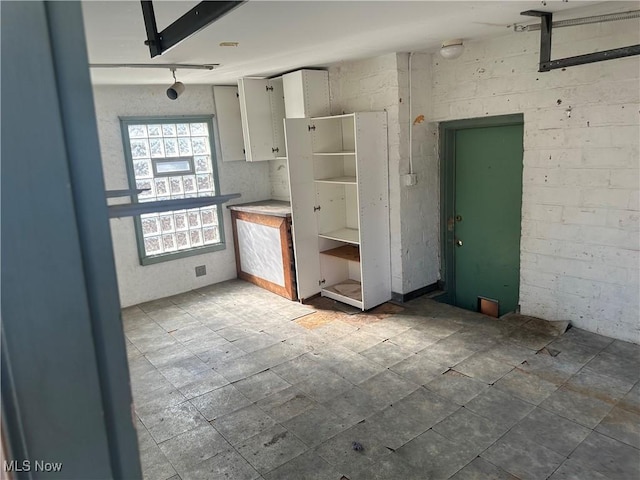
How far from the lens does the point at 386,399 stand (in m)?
3.16

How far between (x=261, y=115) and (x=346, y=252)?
197 cm

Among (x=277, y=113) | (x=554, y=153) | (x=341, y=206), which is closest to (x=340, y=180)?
(x=341, y=206)

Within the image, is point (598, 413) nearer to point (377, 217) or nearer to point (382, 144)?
point (377, 217)

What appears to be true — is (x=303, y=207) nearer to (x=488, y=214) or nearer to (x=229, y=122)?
(x=229, y=122)

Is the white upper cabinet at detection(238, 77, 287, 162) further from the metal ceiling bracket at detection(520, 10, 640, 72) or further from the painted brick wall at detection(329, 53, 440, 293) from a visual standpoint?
the metal ceiling bracket at detection(520, 10, 640, 72)

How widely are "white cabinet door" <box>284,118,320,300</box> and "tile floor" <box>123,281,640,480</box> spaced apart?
0.57 m

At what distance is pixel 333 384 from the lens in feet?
11.2

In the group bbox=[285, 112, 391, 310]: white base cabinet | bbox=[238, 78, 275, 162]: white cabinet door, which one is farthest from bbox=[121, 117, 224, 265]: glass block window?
bbox=[285, 112, 391, 310]: white base cabinet

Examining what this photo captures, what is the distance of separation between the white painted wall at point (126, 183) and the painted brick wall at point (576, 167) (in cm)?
319

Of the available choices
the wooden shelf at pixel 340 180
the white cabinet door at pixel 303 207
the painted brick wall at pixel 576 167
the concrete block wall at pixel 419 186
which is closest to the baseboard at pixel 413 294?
the concrete block wall at pixel 419 186

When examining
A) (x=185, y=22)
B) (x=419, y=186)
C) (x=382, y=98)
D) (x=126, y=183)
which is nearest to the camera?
(x=185, y=22)

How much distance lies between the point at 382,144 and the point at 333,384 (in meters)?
2.45

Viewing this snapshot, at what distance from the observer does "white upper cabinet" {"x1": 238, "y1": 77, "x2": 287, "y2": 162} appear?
530cm

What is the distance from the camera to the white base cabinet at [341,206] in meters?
4.54
